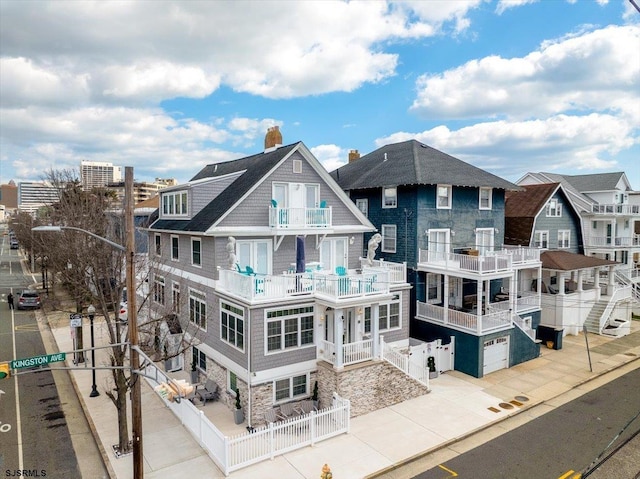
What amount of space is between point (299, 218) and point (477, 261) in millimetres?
9496

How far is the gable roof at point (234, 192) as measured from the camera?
17891mm

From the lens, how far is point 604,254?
116 feet

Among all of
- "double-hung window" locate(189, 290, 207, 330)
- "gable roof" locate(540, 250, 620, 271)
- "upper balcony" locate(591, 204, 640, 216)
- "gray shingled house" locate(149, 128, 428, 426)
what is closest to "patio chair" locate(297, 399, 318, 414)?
"gray shingled house" locate(149, 128, 428, 426)

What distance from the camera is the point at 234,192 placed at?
18875mm

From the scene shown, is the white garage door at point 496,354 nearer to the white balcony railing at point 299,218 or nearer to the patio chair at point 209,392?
the white balcony railing at point 299,218

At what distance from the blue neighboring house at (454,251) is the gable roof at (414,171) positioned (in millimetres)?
79

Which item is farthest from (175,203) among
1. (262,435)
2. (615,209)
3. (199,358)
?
(615,209)

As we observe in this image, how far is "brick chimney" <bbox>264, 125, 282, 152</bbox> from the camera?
21781 mm

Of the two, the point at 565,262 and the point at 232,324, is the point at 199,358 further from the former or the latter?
the point at 565,262

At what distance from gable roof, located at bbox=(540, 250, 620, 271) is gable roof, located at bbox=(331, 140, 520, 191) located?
5341 millimetres

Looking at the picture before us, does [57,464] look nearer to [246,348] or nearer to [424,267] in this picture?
[246,348]

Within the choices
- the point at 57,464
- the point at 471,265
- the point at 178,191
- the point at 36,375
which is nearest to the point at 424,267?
the point at 471,265

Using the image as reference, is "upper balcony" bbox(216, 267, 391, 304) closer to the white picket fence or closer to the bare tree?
the bare tree

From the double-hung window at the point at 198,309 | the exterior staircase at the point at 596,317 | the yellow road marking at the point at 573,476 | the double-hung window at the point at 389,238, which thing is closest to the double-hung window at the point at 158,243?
the double-hung window at the point at 198,309
